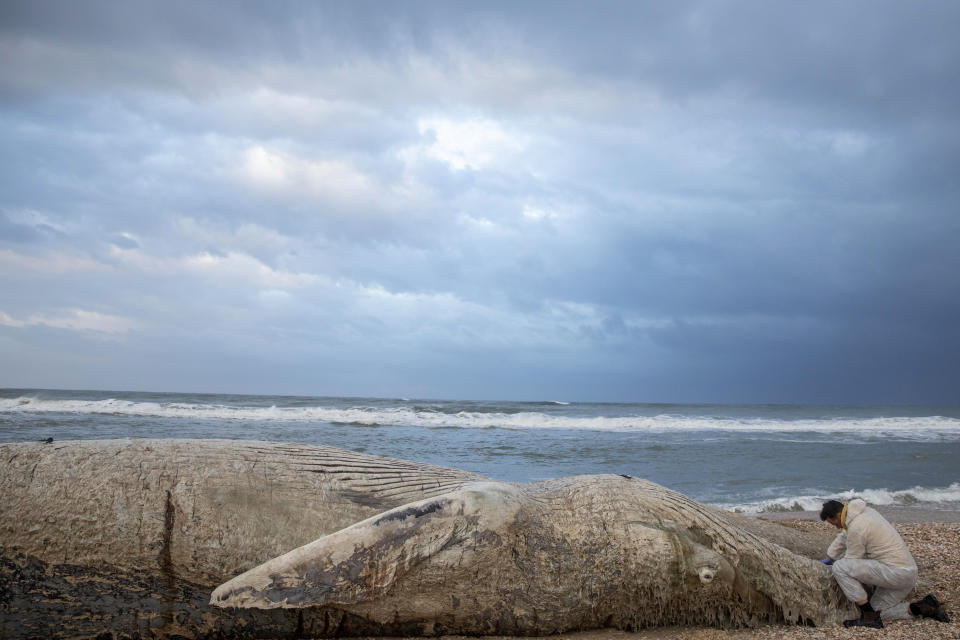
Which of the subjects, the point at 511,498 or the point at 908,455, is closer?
the point at 511,498

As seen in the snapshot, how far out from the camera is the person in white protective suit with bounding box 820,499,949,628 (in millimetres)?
4652

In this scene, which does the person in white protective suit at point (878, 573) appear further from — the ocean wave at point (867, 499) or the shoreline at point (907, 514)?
the ocean wave at point (867, 499)

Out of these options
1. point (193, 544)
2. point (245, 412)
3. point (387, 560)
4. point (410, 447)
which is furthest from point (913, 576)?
point (245, 412)

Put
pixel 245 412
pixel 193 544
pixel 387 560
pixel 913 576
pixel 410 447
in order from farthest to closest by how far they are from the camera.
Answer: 1. pixel 245 412
2. pixel 410 447
3. pixel 913 576
4. pixel 193 544
5. pixel 387 560

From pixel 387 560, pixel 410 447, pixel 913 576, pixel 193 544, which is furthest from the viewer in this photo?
pixel 410 447

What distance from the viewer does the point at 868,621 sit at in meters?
4.57

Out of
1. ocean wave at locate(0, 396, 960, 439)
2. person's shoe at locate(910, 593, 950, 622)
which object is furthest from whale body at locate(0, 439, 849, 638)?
ocean wave at locate(0, 396, 960, 439)

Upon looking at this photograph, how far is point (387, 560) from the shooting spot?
3.65 metres

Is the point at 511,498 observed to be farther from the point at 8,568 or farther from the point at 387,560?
the point at 8,568

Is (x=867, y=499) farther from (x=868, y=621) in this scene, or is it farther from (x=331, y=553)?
(x=331, y=553)

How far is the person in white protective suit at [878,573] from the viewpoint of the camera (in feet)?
15.3

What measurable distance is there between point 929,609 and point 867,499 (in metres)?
6.81

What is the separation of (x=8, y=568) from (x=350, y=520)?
2164mm

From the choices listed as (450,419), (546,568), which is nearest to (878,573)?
(546,568)
